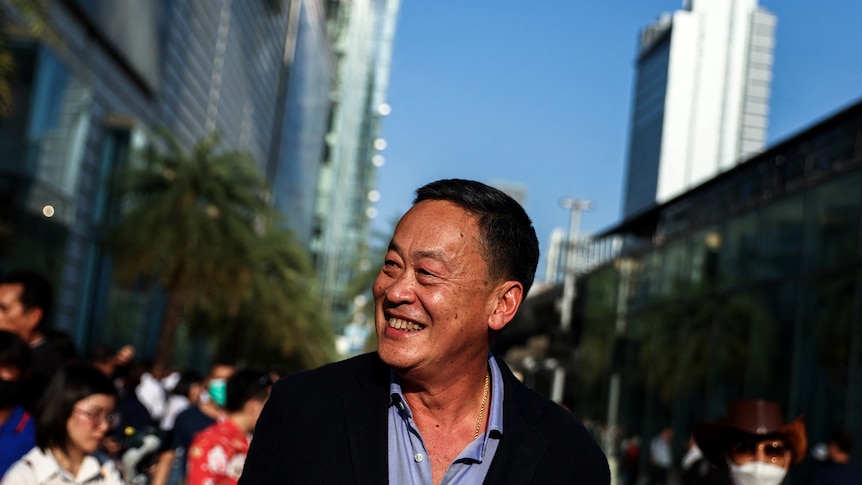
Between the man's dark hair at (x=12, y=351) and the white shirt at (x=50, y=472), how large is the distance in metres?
0.55

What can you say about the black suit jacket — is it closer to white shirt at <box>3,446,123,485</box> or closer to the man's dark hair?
white shirt at <box>3,446,123,485</box>

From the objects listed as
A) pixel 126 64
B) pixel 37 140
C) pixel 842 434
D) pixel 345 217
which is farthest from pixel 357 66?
pixel 842 434

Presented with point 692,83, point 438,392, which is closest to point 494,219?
point 438,392

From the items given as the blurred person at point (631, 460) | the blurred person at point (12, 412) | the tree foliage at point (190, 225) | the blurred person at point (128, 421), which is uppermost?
the tree foliage at point (190, 225)

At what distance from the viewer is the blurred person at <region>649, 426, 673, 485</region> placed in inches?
960

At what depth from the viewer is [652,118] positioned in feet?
218

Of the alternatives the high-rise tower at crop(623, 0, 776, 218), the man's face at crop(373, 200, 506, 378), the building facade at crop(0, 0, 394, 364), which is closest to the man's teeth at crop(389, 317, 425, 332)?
the man's face at crop(373, 200, 506, 378)

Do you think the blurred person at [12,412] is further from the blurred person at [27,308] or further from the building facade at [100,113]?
the building facade at [100,113]

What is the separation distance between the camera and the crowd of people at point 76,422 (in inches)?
201

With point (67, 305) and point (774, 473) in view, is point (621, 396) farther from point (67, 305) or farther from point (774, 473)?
point (774, 473)

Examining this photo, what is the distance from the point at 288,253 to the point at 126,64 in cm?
789

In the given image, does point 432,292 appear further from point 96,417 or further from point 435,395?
point 96,417

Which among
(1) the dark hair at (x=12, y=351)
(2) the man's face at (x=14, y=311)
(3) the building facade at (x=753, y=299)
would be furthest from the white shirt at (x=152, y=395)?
(1) the dark hair at (x=12, y=351)

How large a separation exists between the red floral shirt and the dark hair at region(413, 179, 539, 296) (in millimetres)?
3410
